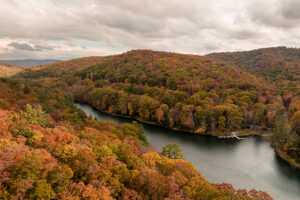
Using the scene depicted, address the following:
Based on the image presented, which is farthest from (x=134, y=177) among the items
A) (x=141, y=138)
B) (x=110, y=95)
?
(x=110, y=95)

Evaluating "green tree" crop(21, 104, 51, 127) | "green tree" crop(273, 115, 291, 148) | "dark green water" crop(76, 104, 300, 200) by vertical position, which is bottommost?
"dark green water" crop(76, 104, 300, 200)

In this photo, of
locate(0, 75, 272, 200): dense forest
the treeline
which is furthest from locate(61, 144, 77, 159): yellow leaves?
the treeline

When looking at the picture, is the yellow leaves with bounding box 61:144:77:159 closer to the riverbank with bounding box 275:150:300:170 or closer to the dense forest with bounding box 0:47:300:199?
the dense forest with bounding box 0:47:300:199

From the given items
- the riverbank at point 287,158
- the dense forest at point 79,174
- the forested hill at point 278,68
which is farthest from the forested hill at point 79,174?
the forested hill at point 278,68

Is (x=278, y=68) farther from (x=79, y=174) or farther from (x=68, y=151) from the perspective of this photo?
(x=79, y=174)

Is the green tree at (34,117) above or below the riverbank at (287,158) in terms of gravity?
above

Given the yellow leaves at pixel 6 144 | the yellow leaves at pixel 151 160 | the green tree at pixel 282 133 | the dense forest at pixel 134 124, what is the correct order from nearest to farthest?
the dense forest at pixel 134 124
the yellow leaves at pixel 6 144
the yellow leaves at pixel 151 160
the green tree at pixel 282 133

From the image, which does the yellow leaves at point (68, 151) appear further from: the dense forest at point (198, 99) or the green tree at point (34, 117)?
the dense forest at point (198, 99)
